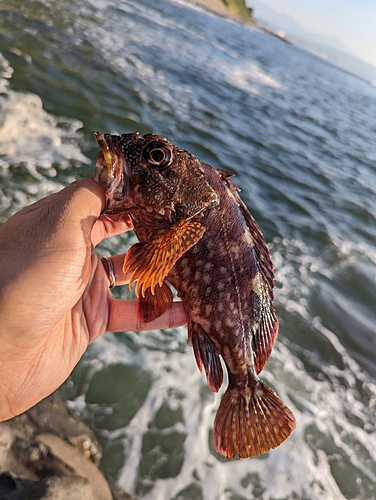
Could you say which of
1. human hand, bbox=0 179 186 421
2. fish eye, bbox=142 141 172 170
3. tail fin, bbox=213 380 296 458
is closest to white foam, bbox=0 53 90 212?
human hand, bbox=0 179 186 421

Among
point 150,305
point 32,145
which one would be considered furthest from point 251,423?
point 32,145

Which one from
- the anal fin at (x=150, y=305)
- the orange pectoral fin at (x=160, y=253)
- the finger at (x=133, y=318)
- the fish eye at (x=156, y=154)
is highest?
the fish eye at (x=156, y=154)

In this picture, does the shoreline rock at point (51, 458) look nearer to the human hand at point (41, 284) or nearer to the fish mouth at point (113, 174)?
the human hand at point (41, 284)

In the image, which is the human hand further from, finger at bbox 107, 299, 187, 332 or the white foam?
the white foam

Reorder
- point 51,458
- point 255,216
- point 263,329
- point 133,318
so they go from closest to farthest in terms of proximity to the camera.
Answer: point 263,329
point 51,458
point 133,318
point 255,216

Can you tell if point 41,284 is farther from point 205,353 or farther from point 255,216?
point 255,216

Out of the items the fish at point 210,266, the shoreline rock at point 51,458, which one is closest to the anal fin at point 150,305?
the fish at point 210,266

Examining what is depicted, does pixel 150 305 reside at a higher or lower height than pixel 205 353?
higher
